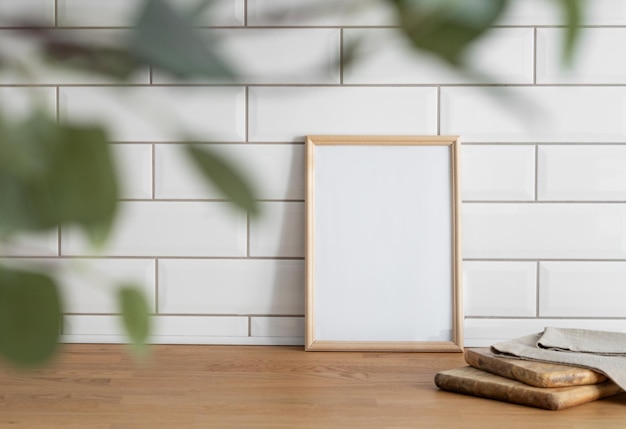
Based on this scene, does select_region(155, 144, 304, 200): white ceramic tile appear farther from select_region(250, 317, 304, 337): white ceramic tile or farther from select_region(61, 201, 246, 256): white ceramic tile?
select_region(250, 317, 304, 337): white ceramic tile

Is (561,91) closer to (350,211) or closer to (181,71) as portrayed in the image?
(350,211)

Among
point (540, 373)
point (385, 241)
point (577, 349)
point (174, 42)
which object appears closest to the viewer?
point (174, 42)

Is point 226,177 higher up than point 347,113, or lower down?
lower down

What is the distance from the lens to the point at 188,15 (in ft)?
0.26

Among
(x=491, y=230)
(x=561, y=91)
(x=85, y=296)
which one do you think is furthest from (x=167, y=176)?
(x=561, y=91)

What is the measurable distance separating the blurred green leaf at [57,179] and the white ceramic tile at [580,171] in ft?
5.18

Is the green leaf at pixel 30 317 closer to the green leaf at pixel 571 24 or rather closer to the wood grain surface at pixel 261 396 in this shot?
the green leaf at pixel 571 24

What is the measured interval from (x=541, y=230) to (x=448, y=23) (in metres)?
1.58

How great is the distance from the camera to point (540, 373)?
45.9 inches

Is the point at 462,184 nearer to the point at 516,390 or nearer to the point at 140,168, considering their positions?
the point at 516,390

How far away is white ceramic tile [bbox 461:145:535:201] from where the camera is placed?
62.5 inches

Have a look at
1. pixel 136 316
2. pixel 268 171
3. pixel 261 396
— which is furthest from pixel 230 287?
A: pixel 136 316

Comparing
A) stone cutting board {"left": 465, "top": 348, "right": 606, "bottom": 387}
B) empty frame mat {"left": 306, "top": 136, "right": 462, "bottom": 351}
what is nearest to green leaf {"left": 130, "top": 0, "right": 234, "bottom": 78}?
stone cutting board {"left": 465, "top": 348, "right": 606, "bottom": 387}

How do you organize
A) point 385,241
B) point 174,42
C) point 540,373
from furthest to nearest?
1. point 385,241
2. point 540,373
3. point 174,42
